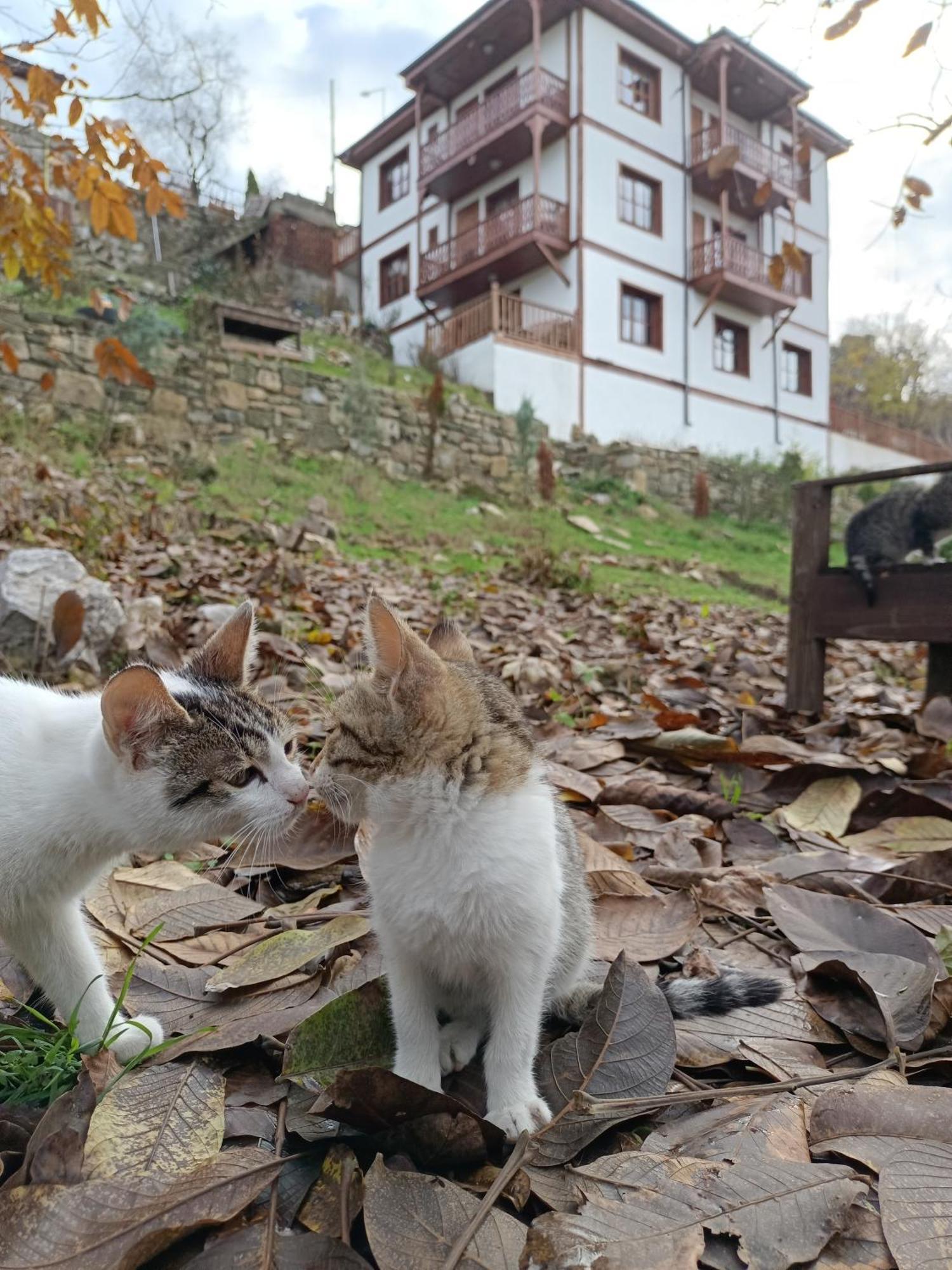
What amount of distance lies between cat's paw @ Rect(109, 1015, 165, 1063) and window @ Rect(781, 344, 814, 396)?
88.3 ft

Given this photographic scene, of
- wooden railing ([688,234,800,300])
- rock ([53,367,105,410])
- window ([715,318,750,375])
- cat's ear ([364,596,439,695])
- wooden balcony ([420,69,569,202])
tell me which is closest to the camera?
cat's ear ([364,596,439,695])

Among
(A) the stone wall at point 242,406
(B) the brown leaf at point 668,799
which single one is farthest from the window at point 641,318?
(B) the brown leaf at point 668,799

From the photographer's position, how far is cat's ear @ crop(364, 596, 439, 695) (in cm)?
174

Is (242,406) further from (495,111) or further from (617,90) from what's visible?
(617,90)

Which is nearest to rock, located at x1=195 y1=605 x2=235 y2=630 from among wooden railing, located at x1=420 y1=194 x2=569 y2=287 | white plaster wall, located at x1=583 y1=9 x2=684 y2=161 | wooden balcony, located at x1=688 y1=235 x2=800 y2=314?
wooden railing, located at x1=420 y1=194 x2=569 y2=287

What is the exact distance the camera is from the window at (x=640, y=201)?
21.1 metres

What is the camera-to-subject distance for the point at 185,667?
212 cm

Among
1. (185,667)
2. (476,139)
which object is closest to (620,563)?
(185,667)

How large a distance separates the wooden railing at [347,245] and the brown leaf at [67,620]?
2568 centimetres

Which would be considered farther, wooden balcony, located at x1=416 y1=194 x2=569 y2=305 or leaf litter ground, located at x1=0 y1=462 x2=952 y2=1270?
wooden balcony, located at x1=416 y1=194 x2=569 y2=305

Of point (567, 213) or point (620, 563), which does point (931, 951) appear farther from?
point (567, 213)

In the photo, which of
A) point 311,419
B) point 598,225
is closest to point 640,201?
point 598,225

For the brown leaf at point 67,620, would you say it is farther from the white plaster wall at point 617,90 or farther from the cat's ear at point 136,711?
the white plaster wall at point 617,90

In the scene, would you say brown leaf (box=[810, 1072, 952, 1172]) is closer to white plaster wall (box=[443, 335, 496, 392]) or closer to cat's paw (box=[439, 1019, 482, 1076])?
cat's paw (box=[439, 1019, 482, 1076])
